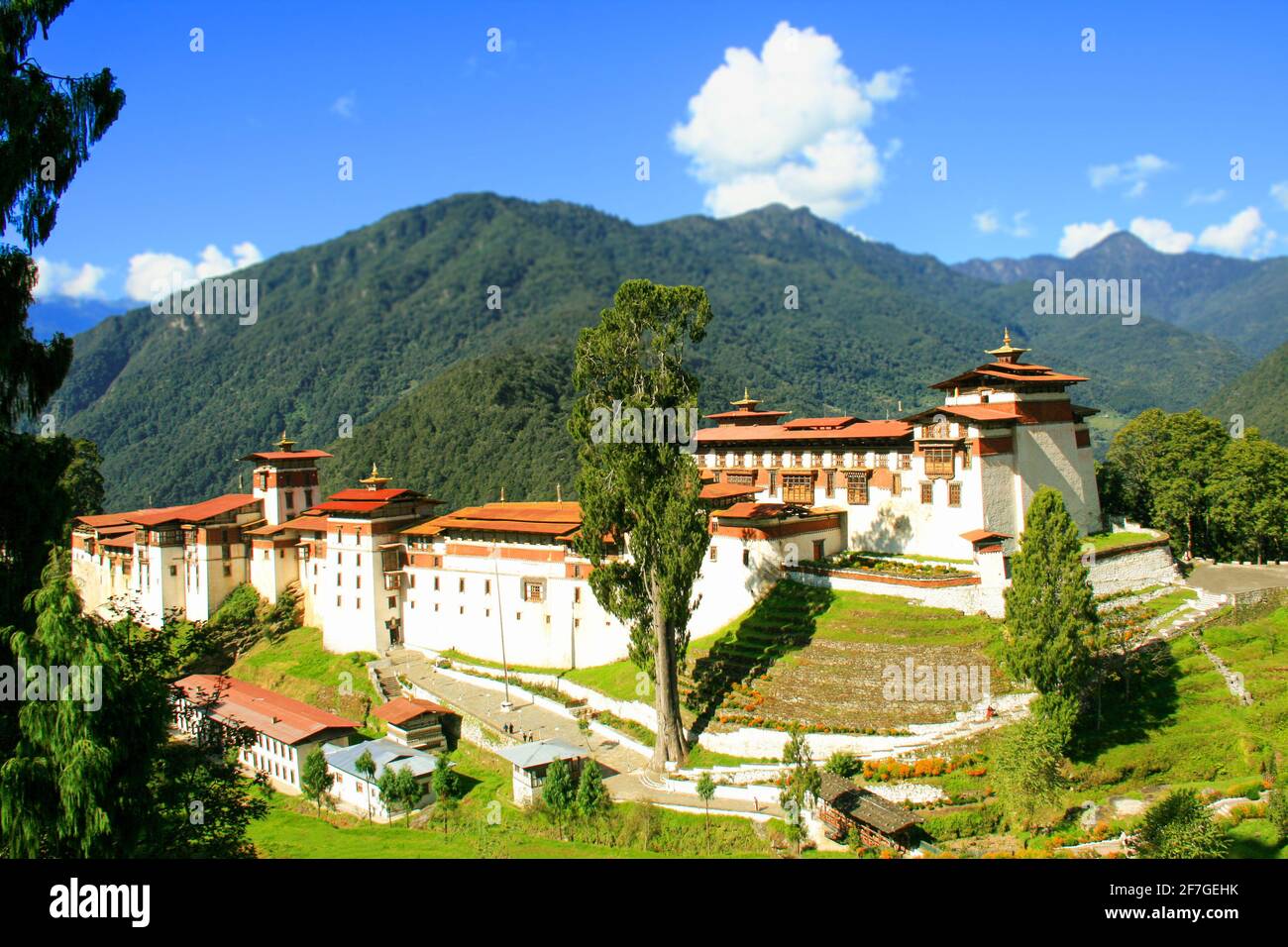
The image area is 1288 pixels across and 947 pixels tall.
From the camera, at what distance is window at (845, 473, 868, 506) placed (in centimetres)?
4425

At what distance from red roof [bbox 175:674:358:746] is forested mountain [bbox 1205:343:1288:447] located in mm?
114450

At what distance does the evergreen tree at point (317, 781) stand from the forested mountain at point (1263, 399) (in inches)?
4560

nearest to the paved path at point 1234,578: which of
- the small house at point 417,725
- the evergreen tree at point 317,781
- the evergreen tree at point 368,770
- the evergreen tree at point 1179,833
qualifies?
the evergreen tree at point 1179,833

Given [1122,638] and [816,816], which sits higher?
[1122,638]

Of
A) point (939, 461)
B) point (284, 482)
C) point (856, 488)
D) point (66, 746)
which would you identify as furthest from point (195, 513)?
point (66, 746)

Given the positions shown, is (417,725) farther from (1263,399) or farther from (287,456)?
(1263,399)

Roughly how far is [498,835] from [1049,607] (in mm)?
20659

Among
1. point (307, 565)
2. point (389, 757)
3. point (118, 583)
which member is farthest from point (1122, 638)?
point (118, 583)

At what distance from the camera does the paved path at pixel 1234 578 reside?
38.3 meters

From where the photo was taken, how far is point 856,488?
44.6 meters

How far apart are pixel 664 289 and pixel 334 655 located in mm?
30918

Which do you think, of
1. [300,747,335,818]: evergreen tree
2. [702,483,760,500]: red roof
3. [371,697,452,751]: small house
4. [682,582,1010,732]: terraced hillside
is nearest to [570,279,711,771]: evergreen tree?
[682,582,1010,732]: terraced hillside

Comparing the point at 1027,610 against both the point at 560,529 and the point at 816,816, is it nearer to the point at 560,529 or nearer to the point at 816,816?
the point at 816,816
